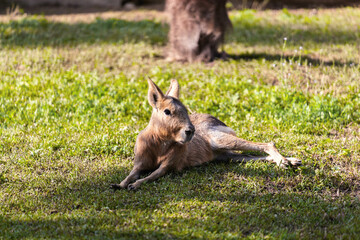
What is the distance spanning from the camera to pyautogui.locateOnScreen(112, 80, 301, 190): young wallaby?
15.3 feet

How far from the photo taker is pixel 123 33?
454 inches

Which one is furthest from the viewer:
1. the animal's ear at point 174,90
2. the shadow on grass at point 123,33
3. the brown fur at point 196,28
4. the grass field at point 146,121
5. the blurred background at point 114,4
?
the blurred background at point 114,4

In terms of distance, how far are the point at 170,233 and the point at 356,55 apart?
6655mm

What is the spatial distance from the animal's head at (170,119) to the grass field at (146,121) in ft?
1.64

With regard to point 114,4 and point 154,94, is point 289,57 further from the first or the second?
point 114,4

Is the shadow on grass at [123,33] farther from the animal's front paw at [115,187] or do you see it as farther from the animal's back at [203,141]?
the animal's front paw at [115,187]

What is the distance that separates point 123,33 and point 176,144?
282 inches

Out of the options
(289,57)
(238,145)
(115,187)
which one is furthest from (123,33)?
(115,187)

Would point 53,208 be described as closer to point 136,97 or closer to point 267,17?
point 136,97

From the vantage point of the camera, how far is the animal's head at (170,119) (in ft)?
15.2

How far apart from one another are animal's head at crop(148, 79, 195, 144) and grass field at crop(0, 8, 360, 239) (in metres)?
0.50

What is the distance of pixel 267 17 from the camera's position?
13.1 m

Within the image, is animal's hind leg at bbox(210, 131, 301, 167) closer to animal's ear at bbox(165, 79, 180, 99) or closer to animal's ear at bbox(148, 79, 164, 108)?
animal's ear at bbox(165, 79, 180, 99)

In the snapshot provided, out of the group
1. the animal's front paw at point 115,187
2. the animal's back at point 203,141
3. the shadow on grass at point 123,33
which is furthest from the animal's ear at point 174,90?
the shadow on grass at point 123,33
